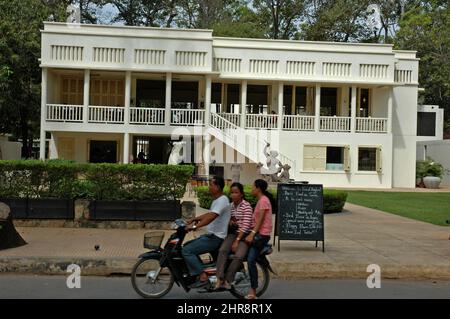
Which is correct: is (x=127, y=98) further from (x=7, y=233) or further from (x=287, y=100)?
(x=7, y=233)

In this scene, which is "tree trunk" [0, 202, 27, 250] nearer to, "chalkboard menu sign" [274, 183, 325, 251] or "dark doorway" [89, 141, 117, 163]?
"chalkboard menu sign" [274, 183, 325, 251]

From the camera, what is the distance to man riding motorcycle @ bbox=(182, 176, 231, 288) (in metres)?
7.66

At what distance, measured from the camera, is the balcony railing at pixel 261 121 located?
107ft

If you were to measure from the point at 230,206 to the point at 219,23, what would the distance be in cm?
4474

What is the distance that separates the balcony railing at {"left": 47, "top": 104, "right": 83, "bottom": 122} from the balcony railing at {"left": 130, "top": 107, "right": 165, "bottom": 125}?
2.73 m

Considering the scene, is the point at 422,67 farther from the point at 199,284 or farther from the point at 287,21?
the point at 199,284

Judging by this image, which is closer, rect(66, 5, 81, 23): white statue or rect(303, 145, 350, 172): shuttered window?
rect(303, 145, 350, 172): shuttered window

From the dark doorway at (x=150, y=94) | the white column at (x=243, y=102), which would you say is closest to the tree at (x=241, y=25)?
the dark doorway at (x=150, y=94)

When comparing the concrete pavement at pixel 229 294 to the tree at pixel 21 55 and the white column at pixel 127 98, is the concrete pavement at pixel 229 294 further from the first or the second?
the tree at pixel 21 55

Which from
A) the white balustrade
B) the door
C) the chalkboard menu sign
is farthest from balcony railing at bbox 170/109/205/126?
the chalkboard menu sign

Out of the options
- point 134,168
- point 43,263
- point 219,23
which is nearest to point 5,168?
point 134,168

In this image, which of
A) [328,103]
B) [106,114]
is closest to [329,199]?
[106,114]

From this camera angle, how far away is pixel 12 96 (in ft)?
114

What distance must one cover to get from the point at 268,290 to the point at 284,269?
1.41m
